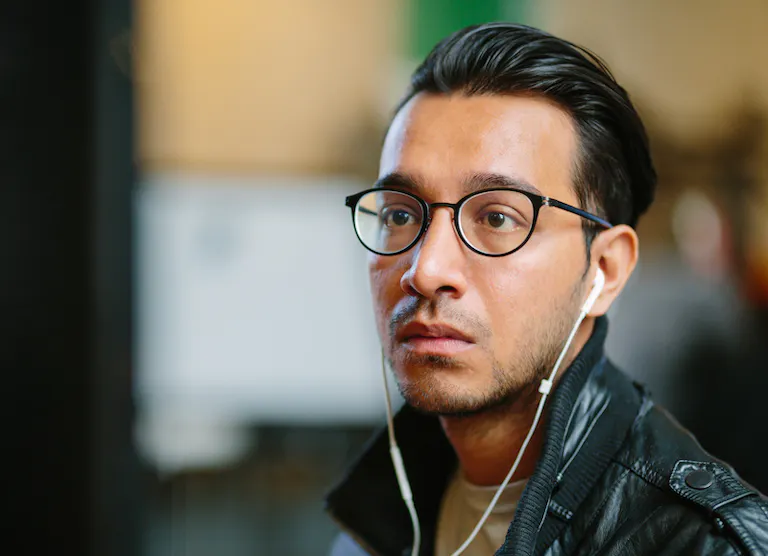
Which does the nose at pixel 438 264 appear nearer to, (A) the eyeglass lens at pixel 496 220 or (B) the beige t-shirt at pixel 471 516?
(A) the eyeglass lens at pixel 496 220

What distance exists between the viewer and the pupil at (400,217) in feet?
4.64

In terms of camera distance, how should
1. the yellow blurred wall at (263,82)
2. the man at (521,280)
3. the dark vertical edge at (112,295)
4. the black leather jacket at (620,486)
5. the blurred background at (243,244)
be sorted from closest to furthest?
the black leather jacket at (620,486) < the man at (521,280) < the blurred background at (243,244) < the dark vertical edge at (112,295) < the yellow blurred wall at (263,82)

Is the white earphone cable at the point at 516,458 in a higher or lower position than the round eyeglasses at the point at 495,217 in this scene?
lower

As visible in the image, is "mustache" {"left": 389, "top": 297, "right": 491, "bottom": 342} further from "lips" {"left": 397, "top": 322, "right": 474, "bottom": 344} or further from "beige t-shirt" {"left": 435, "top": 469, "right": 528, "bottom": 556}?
"beige t-shirt" {"left": 435, "top": 469, "right": 528, "bottom": 556}

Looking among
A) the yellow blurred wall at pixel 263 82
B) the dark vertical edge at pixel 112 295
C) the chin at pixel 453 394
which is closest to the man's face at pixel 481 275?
the chin at pixel 453 394

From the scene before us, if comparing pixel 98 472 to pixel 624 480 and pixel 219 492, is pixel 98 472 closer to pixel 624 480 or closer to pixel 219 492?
pixel 219 492

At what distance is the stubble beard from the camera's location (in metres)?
1.31

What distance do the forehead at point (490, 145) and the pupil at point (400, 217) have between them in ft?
0.24

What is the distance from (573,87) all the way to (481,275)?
0.35 metres

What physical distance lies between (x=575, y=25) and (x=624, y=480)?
94.4 inches

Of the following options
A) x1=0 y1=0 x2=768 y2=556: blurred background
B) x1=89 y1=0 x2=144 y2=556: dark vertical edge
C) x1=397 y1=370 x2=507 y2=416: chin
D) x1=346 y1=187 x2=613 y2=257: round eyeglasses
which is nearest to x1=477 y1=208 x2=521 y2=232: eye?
x1=346 y1=187 x2=613 y2=257: round eyeglasses

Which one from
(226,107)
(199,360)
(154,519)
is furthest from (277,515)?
(226,107)

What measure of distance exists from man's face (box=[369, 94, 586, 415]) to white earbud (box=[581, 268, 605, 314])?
0.05ft

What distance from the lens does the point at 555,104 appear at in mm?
1369
